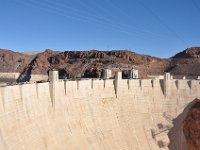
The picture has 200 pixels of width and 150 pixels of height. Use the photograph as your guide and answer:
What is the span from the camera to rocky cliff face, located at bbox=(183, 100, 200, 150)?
1346 inches

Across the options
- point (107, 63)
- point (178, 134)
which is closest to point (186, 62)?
point (107, 63)

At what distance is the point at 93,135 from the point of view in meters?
26.3

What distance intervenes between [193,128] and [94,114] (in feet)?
41.3

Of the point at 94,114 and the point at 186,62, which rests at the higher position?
the point at 186,62

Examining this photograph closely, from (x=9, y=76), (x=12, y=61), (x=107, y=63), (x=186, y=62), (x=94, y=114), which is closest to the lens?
(x=94, y=114)

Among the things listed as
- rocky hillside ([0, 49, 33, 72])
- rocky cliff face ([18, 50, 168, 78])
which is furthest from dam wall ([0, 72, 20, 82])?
rocky cliff face ([18, 50, 168, 78])

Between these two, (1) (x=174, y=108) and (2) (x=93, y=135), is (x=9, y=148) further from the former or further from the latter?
(1) (x=174, y=108)

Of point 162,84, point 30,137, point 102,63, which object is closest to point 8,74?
point 102,63

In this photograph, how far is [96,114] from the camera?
2784 centimetres

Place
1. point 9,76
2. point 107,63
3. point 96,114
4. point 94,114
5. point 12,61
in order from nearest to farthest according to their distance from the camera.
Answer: point 94,114 < point 96,114 < point 107,63 < point 9,76 < point 12,61

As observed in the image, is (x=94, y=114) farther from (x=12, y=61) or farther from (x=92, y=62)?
(x=12, y=61)

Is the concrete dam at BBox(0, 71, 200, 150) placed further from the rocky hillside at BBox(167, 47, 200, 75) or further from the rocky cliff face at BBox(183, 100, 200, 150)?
the rocky hillside at BBox(167, 47, 200, 75)

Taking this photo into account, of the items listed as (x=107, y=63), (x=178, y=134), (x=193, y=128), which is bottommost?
(x=178, y=134)

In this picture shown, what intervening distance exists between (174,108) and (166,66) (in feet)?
134
